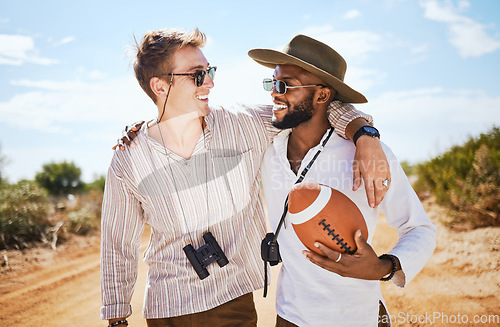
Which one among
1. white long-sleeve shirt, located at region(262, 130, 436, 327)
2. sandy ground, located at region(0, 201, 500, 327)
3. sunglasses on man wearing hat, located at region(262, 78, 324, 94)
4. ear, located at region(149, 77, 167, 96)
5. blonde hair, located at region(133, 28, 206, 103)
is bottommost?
sandy ground, located at region(0, 201, 500, 327)

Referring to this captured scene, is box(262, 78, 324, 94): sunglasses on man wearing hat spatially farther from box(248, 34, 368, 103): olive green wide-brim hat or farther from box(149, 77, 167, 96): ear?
box(149, 77, 167, 96): ear

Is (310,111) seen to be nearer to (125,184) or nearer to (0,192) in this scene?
(125,184)

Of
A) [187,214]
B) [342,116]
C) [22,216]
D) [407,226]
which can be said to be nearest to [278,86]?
[342,116]

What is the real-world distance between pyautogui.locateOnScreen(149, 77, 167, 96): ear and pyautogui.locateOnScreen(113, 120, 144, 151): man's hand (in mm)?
355

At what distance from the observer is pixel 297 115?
8.98 ft

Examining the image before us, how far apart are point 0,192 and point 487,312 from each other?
370 inches

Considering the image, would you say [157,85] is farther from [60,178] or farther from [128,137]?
[60,178]

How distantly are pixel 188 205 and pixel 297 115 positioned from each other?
1028 millimetres

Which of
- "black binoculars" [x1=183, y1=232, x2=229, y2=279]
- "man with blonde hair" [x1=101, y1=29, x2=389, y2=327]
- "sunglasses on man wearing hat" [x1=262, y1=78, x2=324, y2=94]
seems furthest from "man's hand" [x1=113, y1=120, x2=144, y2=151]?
"sunglasses on man wearing hat" [x1=262, y1=78, x2=324, y2=94]

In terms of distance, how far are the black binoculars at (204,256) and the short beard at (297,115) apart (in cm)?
97

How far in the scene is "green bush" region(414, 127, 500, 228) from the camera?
728cm

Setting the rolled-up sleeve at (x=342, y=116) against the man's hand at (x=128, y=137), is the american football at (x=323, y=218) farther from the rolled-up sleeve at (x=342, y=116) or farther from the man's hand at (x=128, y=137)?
the man's hand at (x=128, y=137)

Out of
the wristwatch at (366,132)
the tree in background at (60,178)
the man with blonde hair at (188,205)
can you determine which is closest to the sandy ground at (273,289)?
the man with blonde hair at (188,205)

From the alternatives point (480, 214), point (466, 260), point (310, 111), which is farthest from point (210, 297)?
point (480, 214)
